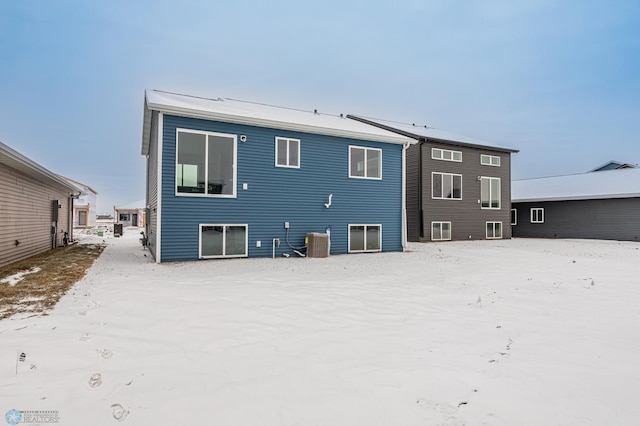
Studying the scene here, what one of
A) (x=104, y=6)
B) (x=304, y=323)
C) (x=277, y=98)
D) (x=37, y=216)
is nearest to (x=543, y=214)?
(x=304, y=323)

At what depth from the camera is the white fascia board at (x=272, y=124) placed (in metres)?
9.49

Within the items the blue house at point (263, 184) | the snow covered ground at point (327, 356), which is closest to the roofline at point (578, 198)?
the blue house at point (263, 184)

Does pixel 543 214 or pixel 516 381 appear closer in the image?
pixel 516 381

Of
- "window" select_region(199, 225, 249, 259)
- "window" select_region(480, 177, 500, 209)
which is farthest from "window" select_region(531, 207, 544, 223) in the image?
"window" select_region(199, 225, 249, 259)

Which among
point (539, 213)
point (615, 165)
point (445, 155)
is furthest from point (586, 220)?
point (615, 165)

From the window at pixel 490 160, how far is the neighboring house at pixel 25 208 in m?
19.7

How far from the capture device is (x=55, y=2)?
19484 mm

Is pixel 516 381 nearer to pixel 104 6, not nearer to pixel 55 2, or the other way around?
pixel 104 6

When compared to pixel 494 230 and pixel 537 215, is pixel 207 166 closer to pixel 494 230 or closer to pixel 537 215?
pixel 494 230

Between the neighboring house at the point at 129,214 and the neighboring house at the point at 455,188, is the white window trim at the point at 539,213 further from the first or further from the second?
the neighboring house at the point at 129,214

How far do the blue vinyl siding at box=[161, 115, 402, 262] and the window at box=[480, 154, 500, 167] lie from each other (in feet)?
28.3

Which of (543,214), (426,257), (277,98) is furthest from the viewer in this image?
(277,98)

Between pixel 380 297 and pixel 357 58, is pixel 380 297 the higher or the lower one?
the lower one

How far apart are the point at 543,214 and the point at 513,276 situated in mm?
18332
